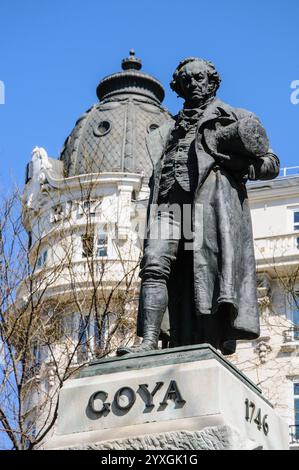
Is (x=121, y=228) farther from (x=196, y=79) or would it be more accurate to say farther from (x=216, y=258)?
(x=216, y=258)

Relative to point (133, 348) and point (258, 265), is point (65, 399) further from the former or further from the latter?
point (258, 265)

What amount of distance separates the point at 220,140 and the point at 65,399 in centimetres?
230

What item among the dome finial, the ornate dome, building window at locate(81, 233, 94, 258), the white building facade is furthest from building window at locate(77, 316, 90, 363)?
the dome finial

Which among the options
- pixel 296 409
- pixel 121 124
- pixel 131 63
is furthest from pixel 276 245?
pixel 131 63

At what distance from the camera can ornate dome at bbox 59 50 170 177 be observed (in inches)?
1606

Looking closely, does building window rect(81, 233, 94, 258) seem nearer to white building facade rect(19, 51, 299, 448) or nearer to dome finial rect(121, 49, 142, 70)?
white building facade rect(19, 51, 299, 448)

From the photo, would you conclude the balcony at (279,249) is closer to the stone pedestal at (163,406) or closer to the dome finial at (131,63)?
the dome finial at (131,63)

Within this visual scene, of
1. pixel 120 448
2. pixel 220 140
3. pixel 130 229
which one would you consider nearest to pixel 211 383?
pixel 120 448

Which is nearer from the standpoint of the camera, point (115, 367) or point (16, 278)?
point (115, 367)

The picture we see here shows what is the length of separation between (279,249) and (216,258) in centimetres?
2608

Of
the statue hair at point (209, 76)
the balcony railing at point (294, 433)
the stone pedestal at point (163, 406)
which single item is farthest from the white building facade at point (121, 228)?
the stone pedestal at point (163, 406)

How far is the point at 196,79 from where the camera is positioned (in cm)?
881

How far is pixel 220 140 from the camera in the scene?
8398mm

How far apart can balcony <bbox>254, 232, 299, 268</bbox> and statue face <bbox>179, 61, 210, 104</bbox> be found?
24.2 m
